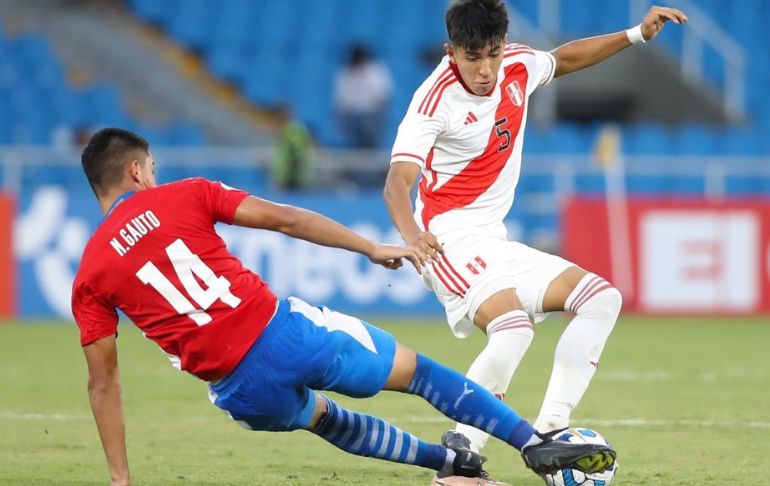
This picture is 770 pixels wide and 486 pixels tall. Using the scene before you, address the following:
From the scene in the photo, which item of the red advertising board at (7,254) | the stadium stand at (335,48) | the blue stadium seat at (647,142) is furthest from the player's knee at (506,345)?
the blue stadium seat at (647,142)

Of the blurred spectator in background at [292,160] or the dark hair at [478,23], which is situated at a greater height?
the dark hair at [478,23]

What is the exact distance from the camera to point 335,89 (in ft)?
69.7

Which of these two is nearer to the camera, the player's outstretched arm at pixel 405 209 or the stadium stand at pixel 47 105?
the player's outstretched arm at pixel 405 209

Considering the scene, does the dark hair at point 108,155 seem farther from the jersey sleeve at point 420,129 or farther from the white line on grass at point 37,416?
the white line on grass at point 37,416

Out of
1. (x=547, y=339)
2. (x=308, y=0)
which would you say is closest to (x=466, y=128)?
(x=547, y=339)

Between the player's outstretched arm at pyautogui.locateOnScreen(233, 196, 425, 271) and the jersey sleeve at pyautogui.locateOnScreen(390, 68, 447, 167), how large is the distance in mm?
1135

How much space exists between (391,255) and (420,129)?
138 centimetres

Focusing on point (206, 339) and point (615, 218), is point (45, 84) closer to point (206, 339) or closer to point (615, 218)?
point (615, 218)

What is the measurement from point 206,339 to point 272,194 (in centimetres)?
1170

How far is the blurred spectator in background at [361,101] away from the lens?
19141mm

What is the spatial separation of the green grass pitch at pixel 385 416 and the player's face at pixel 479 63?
187cm

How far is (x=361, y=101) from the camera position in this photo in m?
19.2

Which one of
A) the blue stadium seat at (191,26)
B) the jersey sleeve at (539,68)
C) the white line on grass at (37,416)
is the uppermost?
the blue stadium seat at (191,26)

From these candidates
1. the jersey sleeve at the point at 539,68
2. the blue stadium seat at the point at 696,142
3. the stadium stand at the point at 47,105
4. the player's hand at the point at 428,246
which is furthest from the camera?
the blue stadium seat at the point at 696,142
